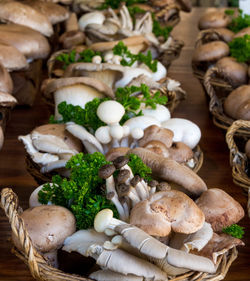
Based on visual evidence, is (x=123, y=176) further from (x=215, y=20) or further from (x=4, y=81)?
(x=215, y=20)

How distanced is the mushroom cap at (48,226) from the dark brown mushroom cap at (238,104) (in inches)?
43.8

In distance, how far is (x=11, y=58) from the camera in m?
2.53

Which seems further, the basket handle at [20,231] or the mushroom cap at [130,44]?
the mushroom cap at [130,44]

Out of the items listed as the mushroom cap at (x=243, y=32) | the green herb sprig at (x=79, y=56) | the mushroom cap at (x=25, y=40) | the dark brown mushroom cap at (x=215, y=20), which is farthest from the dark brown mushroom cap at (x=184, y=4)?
the green herb sprig at (x=79, y=56)

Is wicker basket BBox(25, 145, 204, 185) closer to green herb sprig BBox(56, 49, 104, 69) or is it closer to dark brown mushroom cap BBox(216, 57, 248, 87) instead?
dark brown mushroom cap BBox(216, 57, 248, 87)

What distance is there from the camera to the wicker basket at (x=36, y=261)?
1190mm

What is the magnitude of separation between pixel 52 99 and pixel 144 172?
42.8 inches

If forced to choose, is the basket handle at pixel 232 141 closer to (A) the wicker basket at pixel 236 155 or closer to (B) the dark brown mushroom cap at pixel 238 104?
(A) the wicker basket at pixel 236 155

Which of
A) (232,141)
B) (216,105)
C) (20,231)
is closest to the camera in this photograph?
(20,231)

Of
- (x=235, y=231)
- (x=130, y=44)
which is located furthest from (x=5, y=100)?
(x=235, y=231)

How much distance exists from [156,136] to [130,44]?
39.6 inches

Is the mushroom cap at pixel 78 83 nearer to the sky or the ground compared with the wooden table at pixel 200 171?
nearer to the sky

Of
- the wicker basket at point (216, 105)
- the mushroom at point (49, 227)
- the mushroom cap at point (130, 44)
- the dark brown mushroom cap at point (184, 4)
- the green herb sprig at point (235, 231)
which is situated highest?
the green herb sprig at point (235, 231)

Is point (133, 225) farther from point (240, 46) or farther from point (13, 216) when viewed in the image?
point (240, 46)
